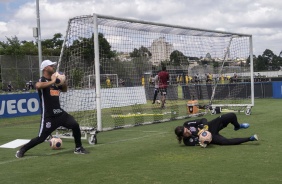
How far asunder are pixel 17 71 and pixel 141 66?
29677 mm

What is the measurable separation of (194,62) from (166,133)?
6.42 metres

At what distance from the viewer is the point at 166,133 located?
501 inches

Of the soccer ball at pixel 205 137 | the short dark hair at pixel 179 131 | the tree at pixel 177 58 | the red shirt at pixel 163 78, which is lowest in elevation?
the soccer ball at pixel 205 137

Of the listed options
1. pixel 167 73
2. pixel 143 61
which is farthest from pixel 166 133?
pixel 167 73

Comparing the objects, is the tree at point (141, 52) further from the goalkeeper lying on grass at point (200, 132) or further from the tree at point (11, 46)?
the tree at point (11, 46)

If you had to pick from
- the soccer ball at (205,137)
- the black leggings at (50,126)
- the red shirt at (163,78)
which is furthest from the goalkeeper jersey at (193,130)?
the red shirt at (163,78)

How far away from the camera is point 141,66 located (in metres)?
16.0

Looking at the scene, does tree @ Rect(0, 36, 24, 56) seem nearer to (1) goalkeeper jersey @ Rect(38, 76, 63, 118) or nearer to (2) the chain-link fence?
(2) the chain-link fence

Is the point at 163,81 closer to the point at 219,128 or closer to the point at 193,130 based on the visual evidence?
the point at 219,128

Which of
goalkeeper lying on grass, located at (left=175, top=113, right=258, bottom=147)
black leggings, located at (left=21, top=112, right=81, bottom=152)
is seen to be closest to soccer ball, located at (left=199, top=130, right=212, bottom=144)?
goalkeeper lying on grass, located at (left=175, top=113, right=258, bottom=147)

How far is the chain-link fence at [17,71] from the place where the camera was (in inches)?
1630

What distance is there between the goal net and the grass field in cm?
177

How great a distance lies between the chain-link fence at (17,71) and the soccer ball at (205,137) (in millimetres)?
32548

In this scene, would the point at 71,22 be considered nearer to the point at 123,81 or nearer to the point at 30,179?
the point at 123,81
